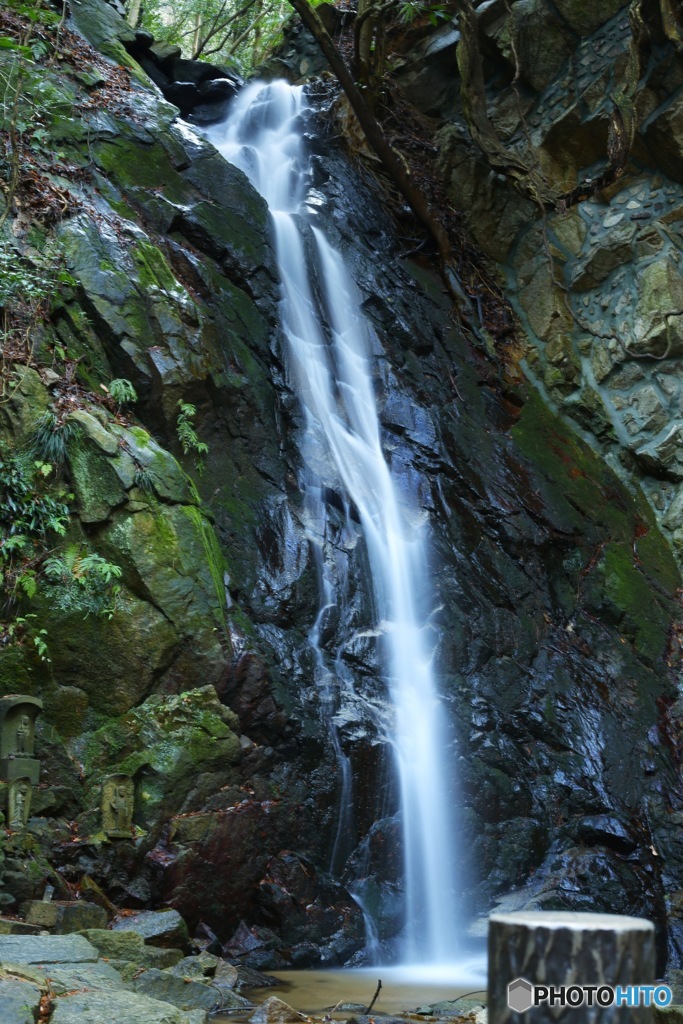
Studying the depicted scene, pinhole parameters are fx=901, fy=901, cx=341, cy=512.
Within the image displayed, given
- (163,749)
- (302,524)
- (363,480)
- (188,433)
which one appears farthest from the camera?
(363,480)

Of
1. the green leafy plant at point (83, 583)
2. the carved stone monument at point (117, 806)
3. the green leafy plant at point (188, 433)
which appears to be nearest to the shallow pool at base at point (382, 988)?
the carved stone monument at point (117, 806)

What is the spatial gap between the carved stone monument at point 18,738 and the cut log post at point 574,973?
4.40 metres

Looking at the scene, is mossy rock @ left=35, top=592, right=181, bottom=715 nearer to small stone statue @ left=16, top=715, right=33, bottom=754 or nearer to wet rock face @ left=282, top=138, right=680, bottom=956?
small stone statue @ left=16, top=715, right=33, bottom=754

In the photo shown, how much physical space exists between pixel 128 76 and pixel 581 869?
32.4ft

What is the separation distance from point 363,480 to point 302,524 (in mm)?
1128

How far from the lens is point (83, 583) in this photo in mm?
6062

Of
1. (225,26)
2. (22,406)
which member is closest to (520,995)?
(22,406)

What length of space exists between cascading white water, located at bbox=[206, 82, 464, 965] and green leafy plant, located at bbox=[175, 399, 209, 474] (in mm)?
1192

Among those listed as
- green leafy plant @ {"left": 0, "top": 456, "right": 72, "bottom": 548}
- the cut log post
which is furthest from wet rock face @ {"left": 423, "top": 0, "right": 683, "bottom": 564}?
the cut log post

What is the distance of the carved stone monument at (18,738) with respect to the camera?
5.28 meters

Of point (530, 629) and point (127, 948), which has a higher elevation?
point (530, 629)

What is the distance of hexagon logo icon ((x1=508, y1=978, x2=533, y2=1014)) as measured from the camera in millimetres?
1481

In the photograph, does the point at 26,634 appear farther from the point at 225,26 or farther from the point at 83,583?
the point at 225,26

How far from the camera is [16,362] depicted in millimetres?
6793
